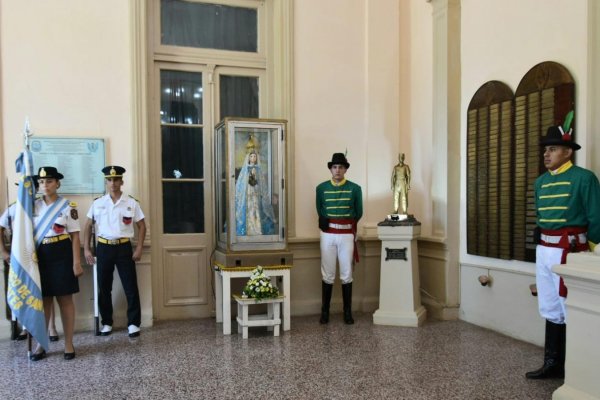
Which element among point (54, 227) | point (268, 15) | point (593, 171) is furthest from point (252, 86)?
point (593, 171)

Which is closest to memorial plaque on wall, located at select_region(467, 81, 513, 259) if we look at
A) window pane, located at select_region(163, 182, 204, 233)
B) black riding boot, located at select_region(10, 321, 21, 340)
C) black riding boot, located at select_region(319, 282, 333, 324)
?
black riding boot, located at select_region(319, 282, 333, 324)

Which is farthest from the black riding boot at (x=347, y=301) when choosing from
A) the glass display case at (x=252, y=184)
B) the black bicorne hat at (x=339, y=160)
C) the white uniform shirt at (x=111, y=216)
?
the white uniform shirt at (x=111, y=216)

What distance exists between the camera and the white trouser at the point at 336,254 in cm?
533

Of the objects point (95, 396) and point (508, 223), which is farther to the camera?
point (508, 223)

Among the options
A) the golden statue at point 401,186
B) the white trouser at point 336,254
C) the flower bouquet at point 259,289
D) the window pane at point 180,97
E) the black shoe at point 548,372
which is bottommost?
the black shoe at point 548,372

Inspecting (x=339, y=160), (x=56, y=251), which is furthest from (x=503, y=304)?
(x=56, y=251)

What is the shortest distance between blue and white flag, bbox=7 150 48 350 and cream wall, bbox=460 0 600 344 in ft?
12.3

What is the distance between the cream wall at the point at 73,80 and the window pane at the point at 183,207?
50 centimetres

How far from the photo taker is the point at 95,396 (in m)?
3.34

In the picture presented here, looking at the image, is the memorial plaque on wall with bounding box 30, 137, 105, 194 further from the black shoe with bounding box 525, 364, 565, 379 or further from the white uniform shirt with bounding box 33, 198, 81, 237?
the black shoe with bounding box 525, 364, 565, 379

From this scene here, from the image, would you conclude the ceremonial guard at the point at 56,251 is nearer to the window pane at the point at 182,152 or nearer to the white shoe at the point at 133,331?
the white shoe at the point at 133,331

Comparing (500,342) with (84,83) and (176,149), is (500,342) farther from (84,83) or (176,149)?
(84,83)

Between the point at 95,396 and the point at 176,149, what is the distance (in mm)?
2849

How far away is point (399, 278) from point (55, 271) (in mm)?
3016
